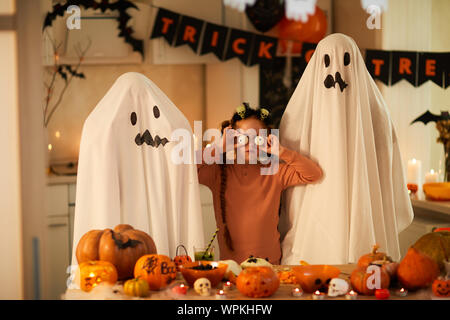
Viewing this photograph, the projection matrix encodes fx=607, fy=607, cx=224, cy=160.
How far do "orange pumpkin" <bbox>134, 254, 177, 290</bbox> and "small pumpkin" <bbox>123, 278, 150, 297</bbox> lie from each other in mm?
22

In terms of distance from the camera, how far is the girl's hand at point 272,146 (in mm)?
1577

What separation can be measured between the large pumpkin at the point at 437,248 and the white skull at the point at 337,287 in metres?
0.19

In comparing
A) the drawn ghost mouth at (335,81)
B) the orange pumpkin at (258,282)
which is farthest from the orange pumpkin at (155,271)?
the drawn ghost mouth at (335,81)

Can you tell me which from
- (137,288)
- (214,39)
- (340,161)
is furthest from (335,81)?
(214,39)

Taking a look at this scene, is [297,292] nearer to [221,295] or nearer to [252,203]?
[221,295]

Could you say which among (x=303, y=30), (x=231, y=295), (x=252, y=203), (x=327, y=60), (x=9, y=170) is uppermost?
(x=303, y=30)

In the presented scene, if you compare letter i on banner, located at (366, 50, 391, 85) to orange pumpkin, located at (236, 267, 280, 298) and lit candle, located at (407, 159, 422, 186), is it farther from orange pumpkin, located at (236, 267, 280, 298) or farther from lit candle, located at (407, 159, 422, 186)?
orange pumpkin, located at (236, 267, 280, 298)

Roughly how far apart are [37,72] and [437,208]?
1328mm

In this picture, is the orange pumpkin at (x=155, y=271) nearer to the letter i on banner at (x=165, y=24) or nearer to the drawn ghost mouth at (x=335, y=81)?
the drawn ghost mouth at (x=335, y=81)

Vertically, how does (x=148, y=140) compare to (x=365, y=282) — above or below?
above

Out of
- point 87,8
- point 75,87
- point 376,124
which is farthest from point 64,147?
point 376,124

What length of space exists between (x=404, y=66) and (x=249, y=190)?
1.99 ft

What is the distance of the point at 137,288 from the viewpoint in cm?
113
